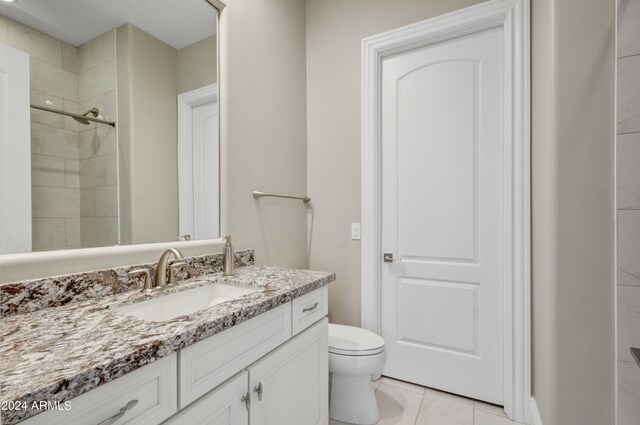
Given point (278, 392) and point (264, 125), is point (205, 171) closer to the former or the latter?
point (264, 125)

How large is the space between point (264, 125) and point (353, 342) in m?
1.33

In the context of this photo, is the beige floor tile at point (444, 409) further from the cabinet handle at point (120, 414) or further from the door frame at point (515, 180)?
the cabinet handle at point (120, 414)

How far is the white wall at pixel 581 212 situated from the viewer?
1.11 meters

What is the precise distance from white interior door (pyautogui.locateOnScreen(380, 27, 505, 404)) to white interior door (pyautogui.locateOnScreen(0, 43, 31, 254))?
1.70m

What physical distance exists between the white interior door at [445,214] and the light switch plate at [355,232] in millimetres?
172

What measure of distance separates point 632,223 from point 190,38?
1.92 meters

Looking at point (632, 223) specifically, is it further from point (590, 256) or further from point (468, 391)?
point (468, 391)

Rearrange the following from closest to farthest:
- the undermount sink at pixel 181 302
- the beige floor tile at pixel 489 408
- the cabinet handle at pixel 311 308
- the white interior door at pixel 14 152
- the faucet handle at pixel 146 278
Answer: the white interior door at pixel 14 152
the undermount sink at pixel 181 302
the faucet handle at pixel 146 278
the cabinet handle at pixel 311 308
the beige floor tile at pixel 489 408

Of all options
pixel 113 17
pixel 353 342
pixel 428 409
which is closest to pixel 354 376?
pixel 353 342

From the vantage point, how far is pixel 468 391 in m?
1.78

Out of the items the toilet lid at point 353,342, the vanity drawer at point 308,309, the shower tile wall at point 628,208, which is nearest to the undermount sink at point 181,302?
the vanity drawer at point 308,309

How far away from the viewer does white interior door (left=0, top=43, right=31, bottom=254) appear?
2.93 feet

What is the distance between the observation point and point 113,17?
1.16 meters

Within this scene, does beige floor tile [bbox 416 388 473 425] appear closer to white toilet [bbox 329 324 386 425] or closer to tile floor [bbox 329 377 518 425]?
tile floor [bbox 329 377 518 425]
